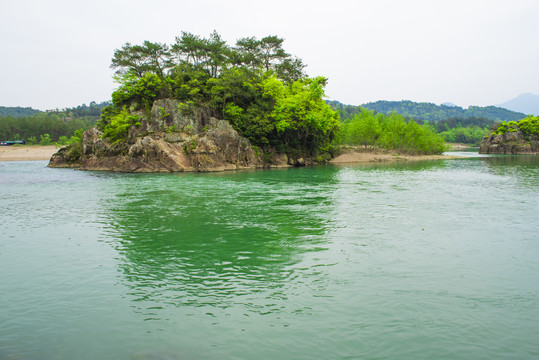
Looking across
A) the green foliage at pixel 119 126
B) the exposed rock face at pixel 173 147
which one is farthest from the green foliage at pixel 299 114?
the green foliage at pixel 119 126

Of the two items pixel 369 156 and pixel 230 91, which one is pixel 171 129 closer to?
pixel 230 91

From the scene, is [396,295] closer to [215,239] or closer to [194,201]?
[215,239]

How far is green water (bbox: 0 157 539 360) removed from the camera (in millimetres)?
7891

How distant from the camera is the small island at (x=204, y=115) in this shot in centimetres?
5759

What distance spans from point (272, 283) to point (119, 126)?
187 feet

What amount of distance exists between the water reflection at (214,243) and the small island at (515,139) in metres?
113

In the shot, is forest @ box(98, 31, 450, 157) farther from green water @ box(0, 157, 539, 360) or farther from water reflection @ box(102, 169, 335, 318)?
green water @ box(0, 157, 539, 360)

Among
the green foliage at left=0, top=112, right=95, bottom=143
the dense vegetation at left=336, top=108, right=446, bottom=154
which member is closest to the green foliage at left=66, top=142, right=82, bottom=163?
the dense vegetation at left=336, top=108, right=446, bottom=154

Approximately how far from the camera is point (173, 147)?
5631 centimetres

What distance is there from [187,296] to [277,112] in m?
58.1

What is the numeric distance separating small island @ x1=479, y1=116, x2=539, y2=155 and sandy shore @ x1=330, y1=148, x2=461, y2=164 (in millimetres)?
39432

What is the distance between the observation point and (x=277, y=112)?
6600 centimetres

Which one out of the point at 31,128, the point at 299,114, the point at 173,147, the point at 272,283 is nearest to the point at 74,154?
the point at 173,147

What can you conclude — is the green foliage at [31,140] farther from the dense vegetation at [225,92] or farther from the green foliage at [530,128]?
the green foliage at [530,128]
